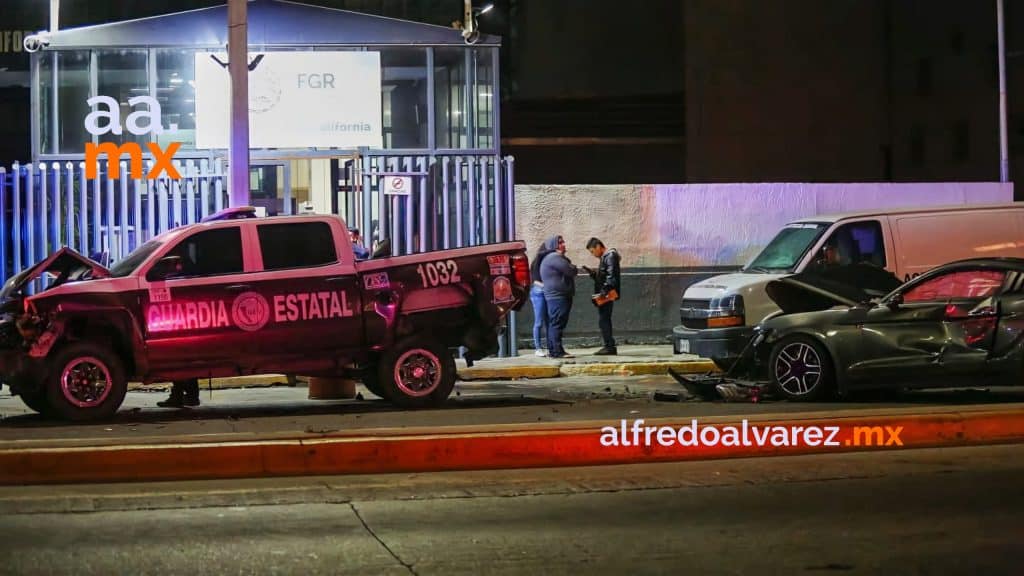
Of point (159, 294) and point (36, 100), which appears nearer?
point (159, 294)

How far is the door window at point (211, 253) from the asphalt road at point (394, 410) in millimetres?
1375

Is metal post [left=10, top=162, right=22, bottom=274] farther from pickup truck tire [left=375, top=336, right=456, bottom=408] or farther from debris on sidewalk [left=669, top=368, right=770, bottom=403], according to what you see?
debris on sidewalk [left=669, top=368, right=770, bottom=403]

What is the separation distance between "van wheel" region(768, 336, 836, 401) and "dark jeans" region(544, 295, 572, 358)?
6.13 meters

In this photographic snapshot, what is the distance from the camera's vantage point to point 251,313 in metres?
12.7

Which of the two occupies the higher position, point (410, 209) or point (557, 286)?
point (410, 209)

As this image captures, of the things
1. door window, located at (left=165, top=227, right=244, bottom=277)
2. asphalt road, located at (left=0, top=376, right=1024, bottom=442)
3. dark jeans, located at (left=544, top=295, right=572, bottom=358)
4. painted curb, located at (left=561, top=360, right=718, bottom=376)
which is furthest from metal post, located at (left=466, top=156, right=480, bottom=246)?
door window, located at (left=165, top=227, right=244, bottom=277)

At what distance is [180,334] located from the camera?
12570 millimetres

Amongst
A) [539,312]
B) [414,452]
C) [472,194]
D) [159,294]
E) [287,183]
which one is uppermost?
[287,183]

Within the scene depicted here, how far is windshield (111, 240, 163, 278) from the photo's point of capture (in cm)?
1277

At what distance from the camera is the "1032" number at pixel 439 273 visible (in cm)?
1318

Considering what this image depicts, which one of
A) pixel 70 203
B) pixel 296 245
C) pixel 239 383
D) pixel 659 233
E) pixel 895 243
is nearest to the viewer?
pixel 296 245

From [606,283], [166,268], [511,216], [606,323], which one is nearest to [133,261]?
[166,268]

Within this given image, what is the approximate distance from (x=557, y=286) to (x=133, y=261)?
283 inches

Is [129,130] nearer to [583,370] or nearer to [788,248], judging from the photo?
[583,370]
